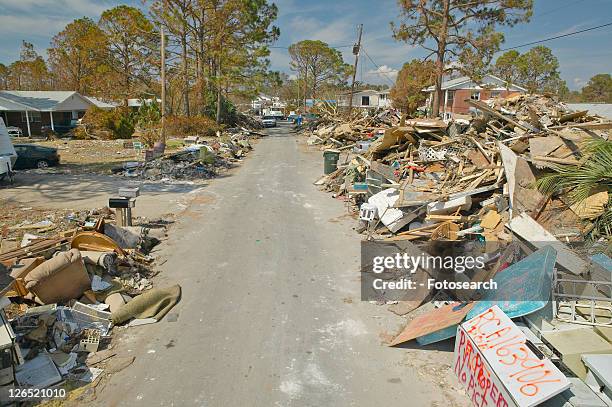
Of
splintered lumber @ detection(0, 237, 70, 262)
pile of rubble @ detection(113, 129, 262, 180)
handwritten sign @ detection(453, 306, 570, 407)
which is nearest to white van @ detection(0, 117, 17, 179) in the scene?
pile of rubble @ detection(113, 129, 262, 180)

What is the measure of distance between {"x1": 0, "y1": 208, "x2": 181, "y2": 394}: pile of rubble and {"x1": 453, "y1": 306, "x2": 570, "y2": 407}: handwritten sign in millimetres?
4036

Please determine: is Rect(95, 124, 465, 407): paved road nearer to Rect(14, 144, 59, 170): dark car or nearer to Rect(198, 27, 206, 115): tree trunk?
Rect(14, 144, 59, 170): dark car

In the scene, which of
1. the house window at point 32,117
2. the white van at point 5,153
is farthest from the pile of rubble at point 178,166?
the house window at point 32,117

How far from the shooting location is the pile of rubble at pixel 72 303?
445 centimetres

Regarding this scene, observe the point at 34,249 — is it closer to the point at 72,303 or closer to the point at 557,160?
the point at 72,303

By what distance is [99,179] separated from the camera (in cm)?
1549

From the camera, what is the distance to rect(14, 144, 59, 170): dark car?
56.9 ft

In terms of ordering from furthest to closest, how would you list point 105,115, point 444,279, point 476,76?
point 105,115
point 476,76
point 444,279

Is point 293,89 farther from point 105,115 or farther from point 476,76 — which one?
point 476,76

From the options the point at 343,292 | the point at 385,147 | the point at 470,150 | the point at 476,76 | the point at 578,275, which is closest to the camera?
the point at 578,275

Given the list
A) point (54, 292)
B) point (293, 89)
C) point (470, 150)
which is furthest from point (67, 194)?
point (293, 89)

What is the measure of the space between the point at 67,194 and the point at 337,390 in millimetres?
12277

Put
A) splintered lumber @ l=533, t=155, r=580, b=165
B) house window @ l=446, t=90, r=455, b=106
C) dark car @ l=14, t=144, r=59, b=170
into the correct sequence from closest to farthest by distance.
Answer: splintered lumber @ l=533, t=155, r=580, b=165 < dark car @ l=14, t=144, r=59, b=170 < house window @ l=446, t=90, r=455, b=106

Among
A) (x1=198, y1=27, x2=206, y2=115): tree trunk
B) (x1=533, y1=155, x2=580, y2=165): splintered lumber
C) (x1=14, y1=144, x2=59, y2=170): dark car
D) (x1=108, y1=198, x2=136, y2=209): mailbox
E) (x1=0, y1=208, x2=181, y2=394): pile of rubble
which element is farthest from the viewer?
(x1=198, y1=27, x2=206, y2=115): tree trunk
